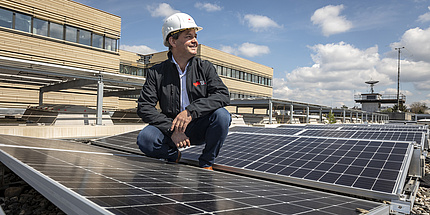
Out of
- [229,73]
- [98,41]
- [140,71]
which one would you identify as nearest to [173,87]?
[98,41]

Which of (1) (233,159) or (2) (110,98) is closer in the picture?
(1) (233,159)

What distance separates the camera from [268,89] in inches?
2045

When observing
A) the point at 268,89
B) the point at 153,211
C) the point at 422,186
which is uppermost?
the point at 268,89

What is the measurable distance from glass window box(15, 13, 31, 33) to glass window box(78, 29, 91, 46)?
403 centimetres

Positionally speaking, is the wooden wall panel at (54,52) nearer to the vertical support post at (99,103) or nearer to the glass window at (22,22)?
the glass window at (22,22)

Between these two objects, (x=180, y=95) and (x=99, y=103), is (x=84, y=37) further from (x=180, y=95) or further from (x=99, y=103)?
(x=180, y=95)

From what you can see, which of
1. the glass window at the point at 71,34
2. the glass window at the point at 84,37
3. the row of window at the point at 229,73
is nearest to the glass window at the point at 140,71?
the row of window at the point at 229,73

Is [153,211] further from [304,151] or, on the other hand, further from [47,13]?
[47,13]

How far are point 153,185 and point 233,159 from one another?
2.34 m

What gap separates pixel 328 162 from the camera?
11.5ft

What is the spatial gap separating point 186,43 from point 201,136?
1.23 m

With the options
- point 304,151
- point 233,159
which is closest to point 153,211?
point 233,159

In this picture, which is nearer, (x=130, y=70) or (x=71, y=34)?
(x=71, y=34)

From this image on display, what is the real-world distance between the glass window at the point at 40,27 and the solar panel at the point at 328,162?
23.9 metres
